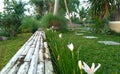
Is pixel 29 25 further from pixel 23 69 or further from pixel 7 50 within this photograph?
pixel 23 69

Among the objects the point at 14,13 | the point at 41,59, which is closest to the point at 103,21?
the point at 14,13

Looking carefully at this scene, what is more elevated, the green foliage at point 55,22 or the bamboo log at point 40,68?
→ the bamboo log at point 40,68

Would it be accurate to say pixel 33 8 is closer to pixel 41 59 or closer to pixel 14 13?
pixel 14 13

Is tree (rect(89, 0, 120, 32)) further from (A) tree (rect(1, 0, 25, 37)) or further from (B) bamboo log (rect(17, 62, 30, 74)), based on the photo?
(B) bamboo log (rect(17, 62, 30, 74))

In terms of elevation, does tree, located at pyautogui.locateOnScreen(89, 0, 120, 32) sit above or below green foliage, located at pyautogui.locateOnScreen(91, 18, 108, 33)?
above

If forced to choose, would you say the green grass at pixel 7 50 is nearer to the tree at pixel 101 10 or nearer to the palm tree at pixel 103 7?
the tree at pixel 101 10

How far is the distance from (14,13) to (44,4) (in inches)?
879

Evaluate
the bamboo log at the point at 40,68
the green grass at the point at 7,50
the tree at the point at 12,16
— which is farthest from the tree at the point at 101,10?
the bamboo log at the point at 40,68

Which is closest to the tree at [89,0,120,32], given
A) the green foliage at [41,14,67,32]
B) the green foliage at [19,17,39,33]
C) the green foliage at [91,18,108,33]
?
the green foliage at [91,18,108,33]

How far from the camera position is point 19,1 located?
485 inches

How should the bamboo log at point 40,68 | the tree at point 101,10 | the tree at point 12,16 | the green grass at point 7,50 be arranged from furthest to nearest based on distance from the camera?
the tree at point 12,16 < the tree at point 101,10 < the bamboo log at point 40,68 < the green grass at point 7,50

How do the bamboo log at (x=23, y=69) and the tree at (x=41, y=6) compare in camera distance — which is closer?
the bamboo log at (x=23, y=69)

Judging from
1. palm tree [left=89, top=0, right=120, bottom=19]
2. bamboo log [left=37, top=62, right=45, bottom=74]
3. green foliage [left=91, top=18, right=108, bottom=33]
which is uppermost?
palm tree [left=89, top=0, right=120, bottom=19]

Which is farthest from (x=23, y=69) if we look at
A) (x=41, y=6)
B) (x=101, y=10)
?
(x=41, y=6)
